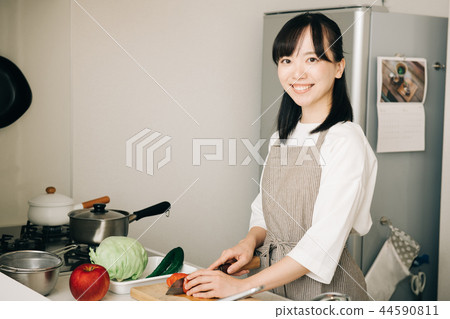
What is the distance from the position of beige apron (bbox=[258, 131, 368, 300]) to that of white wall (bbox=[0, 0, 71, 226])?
0.81 metres

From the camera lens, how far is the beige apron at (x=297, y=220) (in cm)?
118

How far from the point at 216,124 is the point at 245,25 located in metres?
0.44

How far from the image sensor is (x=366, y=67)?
191 centimetres

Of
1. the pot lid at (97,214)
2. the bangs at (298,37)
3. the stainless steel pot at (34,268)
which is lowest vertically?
the stainless steel pot at (34,268)

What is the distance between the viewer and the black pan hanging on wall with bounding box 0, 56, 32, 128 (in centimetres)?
160

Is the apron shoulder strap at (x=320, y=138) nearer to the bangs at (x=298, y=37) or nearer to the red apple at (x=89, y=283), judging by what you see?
the bangs at (x=298, y=37)

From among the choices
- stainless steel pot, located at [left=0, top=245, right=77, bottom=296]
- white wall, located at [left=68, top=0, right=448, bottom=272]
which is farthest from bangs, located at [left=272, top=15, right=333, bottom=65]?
white wall, located at [left=68, top=0, right=448, bottom=272]

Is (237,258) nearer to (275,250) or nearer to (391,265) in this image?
(275,250)

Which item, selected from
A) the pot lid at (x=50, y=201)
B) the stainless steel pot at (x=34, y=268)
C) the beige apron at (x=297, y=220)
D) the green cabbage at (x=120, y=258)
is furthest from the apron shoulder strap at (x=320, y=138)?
the pot lid at (x=50, y=201)

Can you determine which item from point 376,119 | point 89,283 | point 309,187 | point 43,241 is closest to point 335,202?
point 309,187

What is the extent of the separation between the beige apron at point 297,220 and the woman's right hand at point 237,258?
83 millimetres
